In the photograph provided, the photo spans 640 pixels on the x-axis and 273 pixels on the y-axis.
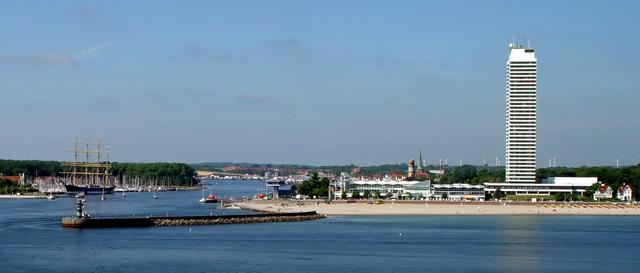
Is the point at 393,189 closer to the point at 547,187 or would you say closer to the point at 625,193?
the point at 547,187

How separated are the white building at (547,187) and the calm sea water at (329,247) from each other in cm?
5962

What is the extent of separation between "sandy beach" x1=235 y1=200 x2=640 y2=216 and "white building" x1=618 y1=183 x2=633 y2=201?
12.2 m

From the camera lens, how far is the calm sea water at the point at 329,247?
5300cm

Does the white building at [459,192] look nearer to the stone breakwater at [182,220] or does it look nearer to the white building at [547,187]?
the white building at [547,187]

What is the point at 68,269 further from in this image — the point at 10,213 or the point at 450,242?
the point at 10,213

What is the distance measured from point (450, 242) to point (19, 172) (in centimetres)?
14330

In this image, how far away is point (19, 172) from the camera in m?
196

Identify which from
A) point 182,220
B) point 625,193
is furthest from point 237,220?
point 625,193

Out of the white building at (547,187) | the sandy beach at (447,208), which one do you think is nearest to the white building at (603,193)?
the white building at (547,187)

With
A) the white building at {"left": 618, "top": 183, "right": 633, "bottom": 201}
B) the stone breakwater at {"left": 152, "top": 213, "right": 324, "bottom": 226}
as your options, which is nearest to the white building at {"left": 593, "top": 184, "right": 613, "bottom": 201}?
the white building at {"left": 618, "top": 183, "right": 633, "bottom": 201}

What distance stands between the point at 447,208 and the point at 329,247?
171 ft

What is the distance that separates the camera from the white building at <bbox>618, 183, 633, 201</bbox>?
13188 cm

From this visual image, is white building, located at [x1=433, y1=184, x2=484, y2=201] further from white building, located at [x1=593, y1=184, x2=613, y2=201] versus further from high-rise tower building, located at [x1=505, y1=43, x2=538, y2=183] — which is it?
white building, located at [x1=593, y1=184, x2=613, y2=201]

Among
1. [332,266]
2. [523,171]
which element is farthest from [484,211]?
[332,266]
